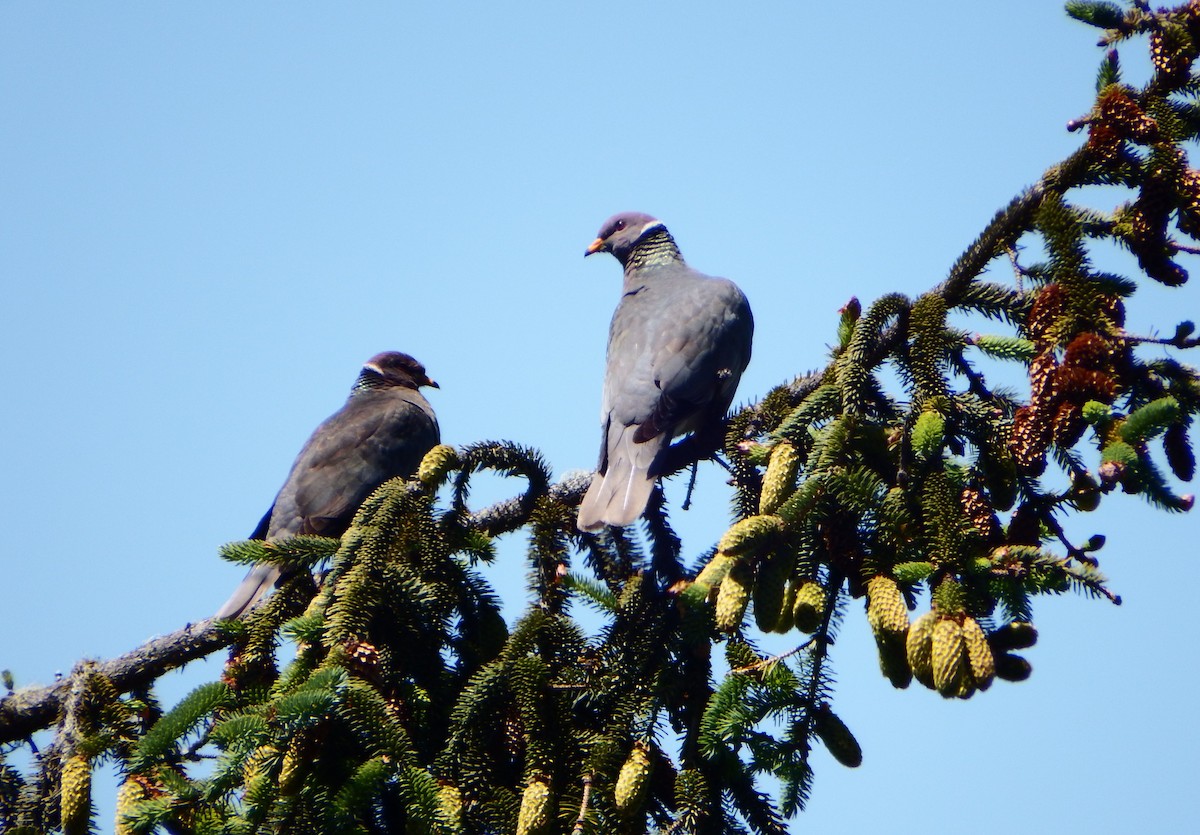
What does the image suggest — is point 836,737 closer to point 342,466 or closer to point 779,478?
point 779,478

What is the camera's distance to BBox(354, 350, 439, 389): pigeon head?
23.4 ft

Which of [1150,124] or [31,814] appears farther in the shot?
[31,814]

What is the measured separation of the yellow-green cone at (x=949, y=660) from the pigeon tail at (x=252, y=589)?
3.55 metres

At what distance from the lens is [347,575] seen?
2906 mm

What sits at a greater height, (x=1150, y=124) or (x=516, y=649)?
(x=1150, y=124)

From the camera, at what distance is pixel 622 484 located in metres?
3.81

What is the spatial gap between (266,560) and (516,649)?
1.04m

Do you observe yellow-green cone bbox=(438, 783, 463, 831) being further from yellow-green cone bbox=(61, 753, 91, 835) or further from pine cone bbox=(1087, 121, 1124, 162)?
pine cone bbox=(1087, 121, 1124, 162)

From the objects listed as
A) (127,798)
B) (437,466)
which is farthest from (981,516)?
(127,798)

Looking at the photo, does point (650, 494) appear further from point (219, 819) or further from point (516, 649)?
point (219, 819)

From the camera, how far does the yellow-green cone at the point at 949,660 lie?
1.99 m

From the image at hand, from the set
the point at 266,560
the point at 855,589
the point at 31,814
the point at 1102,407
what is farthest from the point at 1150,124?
the point at 31,814

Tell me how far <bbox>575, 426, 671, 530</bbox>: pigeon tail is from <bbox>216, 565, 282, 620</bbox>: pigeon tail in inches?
→ 72.5

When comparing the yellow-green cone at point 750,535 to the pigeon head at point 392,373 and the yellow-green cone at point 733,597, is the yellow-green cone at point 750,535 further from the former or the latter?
the pigeon head at point 392,373
